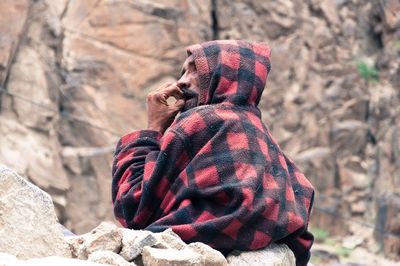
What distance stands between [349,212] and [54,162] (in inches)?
145

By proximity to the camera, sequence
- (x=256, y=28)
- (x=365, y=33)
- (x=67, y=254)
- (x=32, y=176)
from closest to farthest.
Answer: (x=67, y=254) < (x=32, y=176) < (x=256, y=28) < (x=365, y=33)

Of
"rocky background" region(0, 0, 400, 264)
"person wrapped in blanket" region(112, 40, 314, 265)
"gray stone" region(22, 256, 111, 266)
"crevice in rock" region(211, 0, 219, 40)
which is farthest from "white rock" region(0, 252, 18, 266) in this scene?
"crevice in rock" region(211, 0, 219, 40)

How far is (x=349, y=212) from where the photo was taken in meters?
11.3

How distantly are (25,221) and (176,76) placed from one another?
8.26 meters

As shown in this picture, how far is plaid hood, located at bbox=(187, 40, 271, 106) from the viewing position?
2.61 metres

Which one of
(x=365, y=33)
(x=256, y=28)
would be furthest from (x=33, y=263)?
(x=365, y=33)

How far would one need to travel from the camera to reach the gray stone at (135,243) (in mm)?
2156

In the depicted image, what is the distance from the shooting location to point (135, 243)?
7.11ft

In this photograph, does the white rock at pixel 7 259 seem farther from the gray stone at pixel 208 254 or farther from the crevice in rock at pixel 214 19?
the crevice in rock at pixel 214 19

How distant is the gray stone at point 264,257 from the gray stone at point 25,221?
0.49 metres

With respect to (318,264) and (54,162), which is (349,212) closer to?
(318,264)

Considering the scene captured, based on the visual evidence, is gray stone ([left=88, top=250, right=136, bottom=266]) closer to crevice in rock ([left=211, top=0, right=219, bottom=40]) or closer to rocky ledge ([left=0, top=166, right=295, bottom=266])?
rocky ledge ([left=0, top=166, right=295, bottom=266])

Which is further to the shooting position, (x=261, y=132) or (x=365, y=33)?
(x=365, y=33)

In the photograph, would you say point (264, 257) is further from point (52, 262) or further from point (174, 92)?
point (52, 262)
